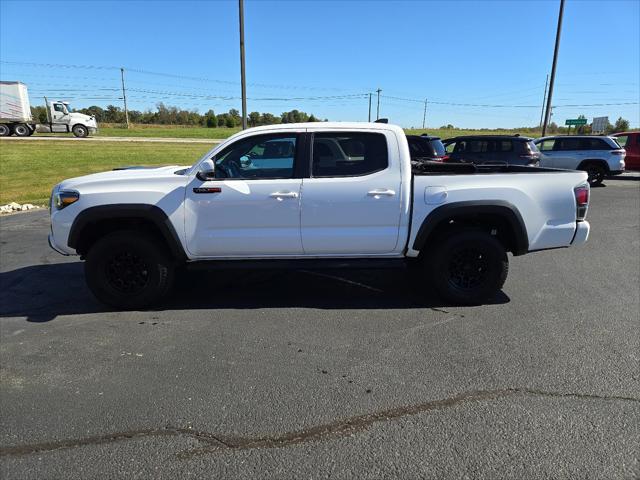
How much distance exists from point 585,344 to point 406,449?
2.22 m

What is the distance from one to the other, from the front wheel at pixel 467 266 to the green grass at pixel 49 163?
1127 centimetres

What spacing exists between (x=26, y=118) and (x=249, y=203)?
129 feet

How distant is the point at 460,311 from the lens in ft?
15.1

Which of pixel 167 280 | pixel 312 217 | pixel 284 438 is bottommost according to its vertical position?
pixel 284 438

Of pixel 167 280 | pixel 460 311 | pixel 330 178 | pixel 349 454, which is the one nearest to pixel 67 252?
pixel 167 280

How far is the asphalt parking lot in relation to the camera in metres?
2.48

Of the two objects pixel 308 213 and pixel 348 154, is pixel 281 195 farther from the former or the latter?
pixel 348 154

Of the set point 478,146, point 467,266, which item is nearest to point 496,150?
point 478,146

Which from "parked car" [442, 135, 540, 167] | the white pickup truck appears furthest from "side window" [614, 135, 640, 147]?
the white pickup truck

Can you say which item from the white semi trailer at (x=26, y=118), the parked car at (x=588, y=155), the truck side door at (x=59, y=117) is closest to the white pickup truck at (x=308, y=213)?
the parked car at (x=588, y=155)

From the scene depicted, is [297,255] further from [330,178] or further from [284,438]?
[284,438]

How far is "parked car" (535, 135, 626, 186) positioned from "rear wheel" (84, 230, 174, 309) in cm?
1384

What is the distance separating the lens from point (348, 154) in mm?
4598

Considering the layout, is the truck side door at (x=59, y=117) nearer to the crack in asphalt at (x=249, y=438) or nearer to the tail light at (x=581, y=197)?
the crack in asphalt at (x=249, y=438)
